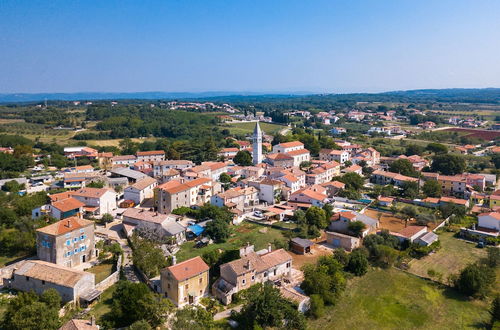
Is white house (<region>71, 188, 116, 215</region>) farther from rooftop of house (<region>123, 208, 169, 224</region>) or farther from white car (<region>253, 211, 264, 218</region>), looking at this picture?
white car (<region>253, 211, 264, 218</region>)

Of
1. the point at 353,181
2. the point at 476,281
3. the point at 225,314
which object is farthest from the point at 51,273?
the point at 353,181

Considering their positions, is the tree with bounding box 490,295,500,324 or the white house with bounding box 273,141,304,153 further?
the white house with bounding box 273,141,304,153

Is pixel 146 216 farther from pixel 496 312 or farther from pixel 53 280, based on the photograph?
pixel 496 312

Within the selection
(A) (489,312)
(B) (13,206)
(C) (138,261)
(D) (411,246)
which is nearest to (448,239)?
(D) (411,246)

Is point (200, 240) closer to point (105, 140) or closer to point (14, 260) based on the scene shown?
point (14, 260)

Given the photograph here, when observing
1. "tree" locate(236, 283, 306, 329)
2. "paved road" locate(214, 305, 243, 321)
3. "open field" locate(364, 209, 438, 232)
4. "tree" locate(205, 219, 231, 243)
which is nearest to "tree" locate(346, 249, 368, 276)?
"tree" locate(236, 283, 306, 329)

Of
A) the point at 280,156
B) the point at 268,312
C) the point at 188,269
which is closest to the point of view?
the point at 268,312
